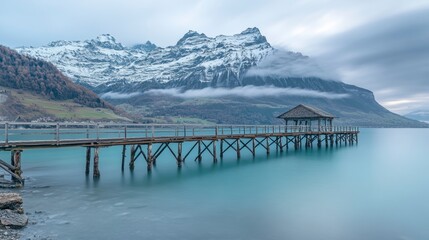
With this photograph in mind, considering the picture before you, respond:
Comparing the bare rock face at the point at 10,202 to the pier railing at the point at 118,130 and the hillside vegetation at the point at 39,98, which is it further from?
the hillside vegetation at the point at 39,98

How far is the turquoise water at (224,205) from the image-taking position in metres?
15.5

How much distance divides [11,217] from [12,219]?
164 millimetres

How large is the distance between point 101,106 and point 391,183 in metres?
183

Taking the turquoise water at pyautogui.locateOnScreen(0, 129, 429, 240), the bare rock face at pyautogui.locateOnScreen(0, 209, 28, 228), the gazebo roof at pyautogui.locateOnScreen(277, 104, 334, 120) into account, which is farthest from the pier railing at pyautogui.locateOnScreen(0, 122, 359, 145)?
the bare rock face at pyautogui.locateOnScreen(0, 209, 28, 228)

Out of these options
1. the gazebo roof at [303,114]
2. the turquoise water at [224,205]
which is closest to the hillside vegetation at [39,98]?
the gazebo roof at [303,114]

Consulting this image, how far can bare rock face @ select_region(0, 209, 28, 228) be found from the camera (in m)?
14.3

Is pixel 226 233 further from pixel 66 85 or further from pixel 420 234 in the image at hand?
pixel 66 85

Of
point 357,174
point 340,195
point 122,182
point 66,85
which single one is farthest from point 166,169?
point 66,85

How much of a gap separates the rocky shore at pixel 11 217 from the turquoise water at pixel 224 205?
0.64 m

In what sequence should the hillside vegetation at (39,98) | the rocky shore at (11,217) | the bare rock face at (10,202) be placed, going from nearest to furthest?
the rocky shore at (11,217), the bare rock face at (10,202), the hillside vegetation at (39,98)

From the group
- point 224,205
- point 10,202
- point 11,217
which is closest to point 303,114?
point 224,205

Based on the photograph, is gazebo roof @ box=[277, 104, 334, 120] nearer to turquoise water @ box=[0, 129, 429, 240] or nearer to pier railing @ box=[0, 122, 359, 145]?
Answer: pier railing @ box=[0, 122, 359, 145]

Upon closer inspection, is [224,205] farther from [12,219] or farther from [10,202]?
[10,202]

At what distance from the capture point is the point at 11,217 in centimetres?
1475
